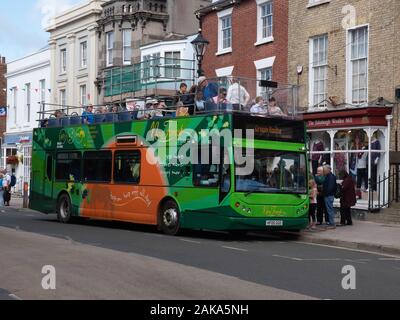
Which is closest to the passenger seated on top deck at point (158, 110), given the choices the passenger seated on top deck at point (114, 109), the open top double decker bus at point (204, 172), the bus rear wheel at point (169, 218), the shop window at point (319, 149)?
the open top double decker bus at point (204, 172)

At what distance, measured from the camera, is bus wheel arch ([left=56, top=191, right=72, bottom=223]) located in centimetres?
2206

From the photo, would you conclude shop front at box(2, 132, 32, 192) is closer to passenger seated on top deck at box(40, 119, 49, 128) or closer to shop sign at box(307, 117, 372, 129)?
passenger seated on top deck at box(40, 119, 49, 128)

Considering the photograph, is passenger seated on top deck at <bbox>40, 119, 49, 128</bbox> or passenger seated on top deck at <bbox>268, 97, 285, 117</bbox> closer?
passenger seated on top deck at <bbox>268, 97, 285, 117</bbox>

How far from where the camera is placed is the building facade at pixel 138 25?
36.3 meters

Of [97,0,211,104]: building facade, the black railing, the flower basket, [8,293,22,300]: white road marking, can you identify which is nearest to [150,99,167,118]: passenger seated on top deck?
the black railing

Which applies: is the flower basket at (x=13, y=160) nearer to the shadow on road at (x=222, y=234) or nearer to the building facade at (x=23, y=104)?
the building facade at (x=23, y=104)

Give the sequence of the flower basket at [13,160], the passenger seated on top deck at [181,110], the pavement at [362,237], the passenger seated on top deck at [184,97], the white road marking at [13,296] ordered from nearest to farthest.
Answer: the white road marking at [13,296], the pavement at [362,237], the passenger seated on top deck at [181,110], the passenger seated on top deck at [184,97], the flower basket at [13,160]

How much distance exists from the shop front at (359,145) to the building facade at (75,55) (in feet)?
60.9

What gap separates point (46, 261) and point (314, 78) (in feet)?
50.4

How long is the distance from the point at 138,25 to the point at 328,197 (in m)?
20.6

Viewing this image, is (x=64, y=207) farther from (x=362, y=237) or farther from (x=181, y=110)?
(x=362, y=237)

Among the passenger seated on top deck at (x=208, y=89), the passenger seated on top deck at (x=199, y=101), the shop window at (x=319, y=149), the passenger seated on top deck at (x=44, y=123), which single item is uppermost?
the passenger seated on top deck at (x=208, y=89)

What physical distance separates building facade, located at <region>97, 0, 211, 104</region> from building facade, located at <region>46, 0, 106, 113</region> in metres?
1.51

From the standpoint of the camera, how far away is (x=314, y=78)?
2417 centimetres
